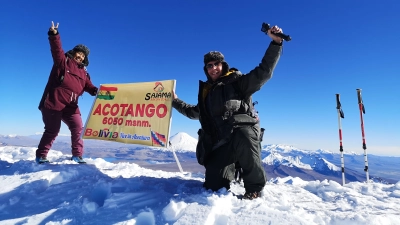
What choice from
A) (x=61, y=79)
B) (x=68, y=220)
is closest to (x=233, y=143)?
(x=68, y=220)

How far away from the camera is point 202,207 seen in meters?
2.31

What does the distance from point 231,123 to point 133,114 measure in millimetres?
2974

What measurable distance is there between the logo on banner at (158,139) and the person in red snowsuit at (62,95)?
6.59 feet

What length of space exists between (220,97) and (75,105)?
389 cm

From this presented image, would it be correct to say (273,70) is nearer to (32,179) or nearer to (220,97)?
(220,97)

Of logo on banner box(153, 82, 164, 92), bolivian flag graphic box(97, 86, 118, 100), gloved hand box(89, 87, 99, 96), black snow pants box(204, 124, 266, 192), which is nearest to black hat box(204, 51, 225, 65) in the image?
black snow pants box(204, 124, 266, 192)

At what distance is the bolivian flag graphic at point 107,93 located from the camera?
570 cm

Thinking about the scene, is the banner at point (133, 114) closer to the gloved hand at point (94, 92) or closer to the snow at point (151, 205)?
the gloved hand at point (94, 92)

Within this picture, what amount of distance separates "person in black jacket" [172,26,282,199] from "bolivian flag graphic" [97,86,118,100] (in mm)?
2947

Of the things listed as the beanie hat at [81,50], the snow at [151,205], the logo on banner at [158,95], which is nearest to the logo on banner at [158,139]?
the logo on banner at [158,95]

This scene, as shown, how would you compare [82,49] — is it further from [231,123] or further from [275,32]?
[275,32]

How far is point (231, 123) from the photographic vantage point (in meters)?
3.24

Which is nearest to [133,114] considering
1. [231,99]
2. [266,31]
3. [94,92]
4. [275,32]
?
[94,92]

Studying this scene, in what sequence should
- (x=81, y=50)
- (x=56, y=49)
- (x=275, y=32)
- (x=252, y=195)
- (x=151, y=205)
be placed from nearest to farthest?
(x=151, y=205) → (x=252, y=195) → (x=275, y=32) → (x=56, y=49) → (x=81, y=50)
